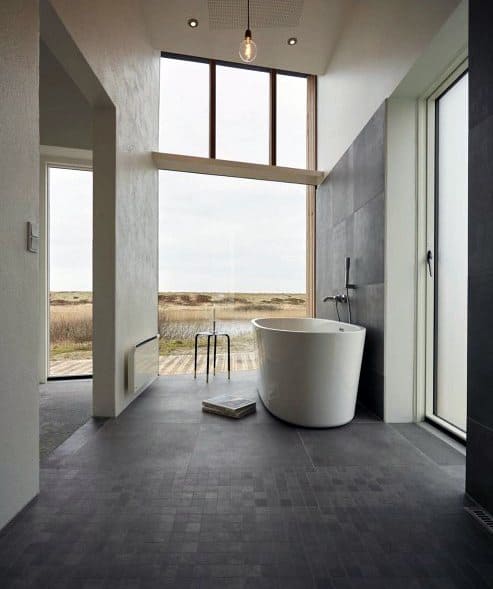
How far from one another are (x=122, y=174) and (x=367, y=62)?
87.0 inches

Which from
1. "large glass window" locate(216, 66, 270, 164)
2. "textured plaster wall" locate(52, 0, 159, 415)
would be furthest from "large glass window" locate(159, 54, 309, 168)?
"textured plaster wall" locate(52, 0, 159, 415)

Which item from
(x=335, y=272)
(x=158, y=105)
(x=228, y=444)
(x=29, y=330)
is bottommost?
(x=228, y=444)

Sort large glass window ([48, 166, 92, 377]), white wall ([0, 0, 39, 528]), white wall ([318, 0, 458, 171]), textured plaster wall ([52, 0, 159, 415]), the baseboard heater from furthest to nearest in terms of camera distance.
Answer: large glass window ([48, 166, 92, 377]) < the baseboard heater < textured plaster wall ([52, 0, 159, 415]) < white wall ([318, 0, 458, 171]) < white wall ([0, 0, 39, 528])

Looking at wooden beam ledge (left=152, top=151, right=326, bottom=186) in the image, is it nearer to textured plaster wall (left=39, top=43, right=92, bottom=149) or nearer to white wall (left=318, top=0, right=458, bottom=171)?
white wall (left=318, top=0, right=458, bottom=171)

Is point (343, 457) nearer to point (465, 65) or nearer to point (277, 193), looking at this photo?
point (465, 65)

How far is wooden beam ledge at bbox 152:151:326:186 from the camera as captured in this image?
3.79m

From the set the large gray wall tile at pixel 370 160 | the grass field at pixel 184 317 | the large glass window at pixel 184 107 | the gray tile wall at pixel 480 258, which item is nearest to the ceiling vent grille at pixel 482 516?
the gray tile wall at pixel 480 258

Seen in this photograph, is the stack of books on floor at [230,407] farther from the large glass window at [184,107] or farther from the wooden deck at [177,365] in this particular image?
the large glass window at [184,107]

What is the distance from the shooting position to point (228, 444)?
204cm

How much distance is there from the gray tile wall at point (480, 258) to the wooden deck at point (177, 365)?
2.36 meters

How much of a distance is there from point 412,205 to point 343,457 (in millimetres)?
1722

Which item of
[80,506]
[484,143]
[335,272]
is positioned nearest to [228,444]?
[80,506]

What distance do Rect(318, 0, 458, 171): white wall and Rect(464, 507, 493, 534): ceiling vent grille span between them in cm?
230

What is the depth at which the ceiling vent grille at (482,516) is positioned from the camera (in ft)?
4.28
